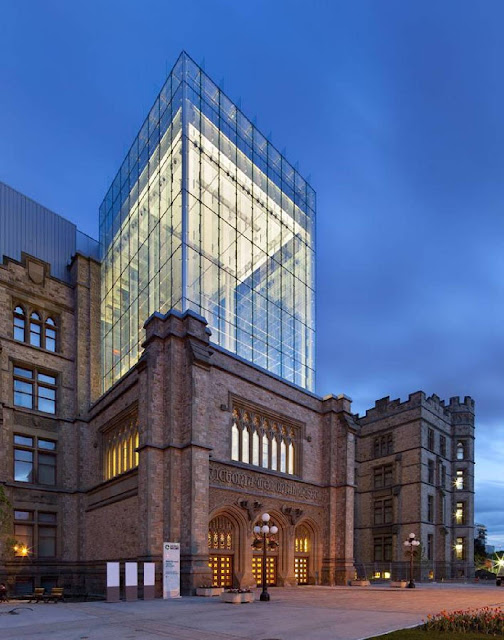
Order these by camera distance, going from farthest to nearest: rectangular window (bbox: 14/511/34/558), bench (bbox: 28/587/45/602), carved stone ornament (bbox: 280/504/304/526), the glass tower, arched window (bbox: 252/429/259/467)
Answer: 1. rectangular window (bbox: 14/511/34/558)
2. carved stone ornament (bbox: 280/504/304/526)
3. the glass tower
4. arched window (bbox: 252/429/259/467)
5. bench (bbox: 28/587/45/602)

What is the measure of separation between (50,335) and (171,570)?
20.9 metres

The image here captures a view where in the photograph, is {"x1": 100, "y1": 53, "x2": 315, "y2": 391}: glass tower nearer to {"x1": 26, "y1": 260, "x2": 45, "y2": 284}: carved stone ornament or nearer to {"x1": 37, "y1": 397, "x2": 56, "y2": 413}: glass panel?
{"x1": 37, "y1": 397, "x2": 56, "y2": 413}: glass panel

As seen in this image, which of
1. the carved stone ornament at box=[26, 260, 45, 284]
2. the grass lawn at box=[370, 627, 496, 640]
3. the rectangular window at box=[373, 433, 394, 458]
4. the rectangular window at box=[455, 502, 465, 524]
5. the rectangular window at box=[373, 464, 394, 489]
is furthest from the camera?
the rectangular window at box=[455, 502, 465, 524]

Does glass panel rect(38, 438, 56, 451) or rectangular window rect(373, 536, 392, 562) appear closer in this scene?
glass panel rect(38, 438, 56, 451)

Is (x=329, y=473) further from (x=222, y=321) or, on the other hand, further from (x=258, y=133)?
(x=258, y=133)

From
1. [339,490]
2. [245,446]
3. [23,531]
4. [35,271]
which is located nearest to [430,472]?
[339,490]

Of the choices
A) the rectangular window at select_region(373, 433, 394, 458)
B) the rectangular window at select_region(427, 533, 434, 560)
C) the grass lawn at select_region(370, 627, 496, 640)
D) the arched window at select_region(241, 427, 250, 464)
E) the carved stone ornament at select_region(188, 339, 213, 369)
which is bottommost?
the rectangular window at select_region(427, 533, 434, 560)

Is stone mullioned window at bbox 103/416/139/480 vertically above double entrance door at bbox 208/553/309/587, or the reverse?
stone mullioned window at bbox 103/416/139/480

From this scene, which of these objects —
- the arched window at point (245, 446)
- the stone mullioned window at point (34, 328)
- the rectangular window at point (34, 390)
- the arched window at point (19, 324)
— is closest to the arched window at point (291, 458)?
the arched window at point (245, 446)

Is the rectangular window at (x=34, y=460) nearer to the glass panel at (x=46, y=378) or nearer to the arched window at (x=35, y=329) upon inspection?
the glass panel at (x=46, y=378)

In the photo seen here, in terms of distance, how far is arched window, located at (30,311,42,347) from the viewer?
37.4 metres

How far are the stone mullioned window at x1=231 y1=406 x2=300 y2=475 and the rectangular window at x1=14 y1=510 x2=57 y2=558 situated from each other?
1413 centimetres

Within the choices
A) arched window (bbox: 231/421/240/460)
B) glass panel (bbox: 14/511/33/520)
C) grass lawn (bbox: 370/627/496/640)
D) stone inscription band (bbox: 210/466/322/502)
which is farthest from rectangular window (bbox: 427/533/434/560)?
grass lawn (bbox: 370/627/496/640)

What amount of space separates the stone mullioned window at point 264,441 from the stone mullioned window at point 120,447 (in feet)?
19.2
